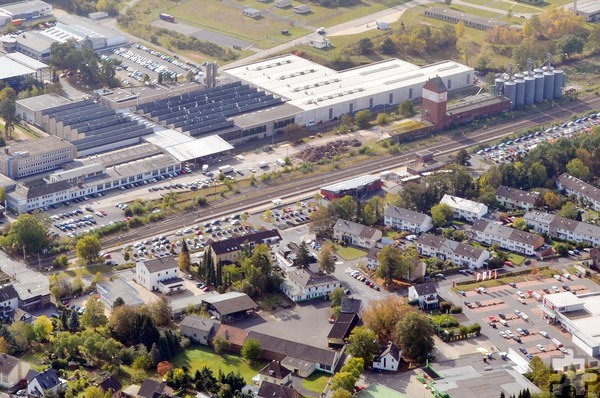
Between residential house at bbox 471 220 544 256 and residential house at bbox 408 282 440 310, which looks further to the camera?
residential house at bbox 471 220 544 256

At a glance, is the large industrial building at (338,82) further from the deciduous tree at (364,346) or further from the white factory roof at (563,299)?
the deciduous tree at (364,346)

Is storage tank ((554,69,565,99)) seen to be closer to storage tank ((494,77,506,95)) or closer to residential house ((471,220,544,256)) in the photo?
storage tank ((494,77,506,95))

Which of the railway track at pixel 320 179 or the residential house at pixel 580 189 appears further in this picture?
the residential house at pixel 580 189

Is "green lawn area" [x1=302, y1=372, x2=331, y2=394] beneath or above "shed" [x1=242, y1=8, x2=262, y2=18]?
beneath

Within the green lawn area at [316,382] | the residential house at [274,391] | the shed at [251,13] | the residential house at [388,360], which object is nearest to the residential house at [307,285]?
the green lawn area at [316,382]

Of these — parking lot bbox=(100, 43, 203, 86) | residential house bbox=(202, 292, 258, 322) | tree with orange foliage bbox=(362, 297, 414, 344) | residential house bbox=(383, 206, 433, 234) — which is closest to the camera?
tree with orange foliage bbox=(362, 297, 414, 344)

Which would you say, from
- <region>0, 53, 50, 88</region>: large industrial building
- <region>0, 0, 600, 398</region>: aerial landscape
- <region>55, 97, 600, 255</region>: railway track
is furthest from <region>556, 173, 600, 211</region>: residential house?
<region>0, 53, 50, 88</region>: large industrial building

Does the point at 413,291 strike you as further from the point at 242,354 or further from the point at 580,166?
the point at 580,166
